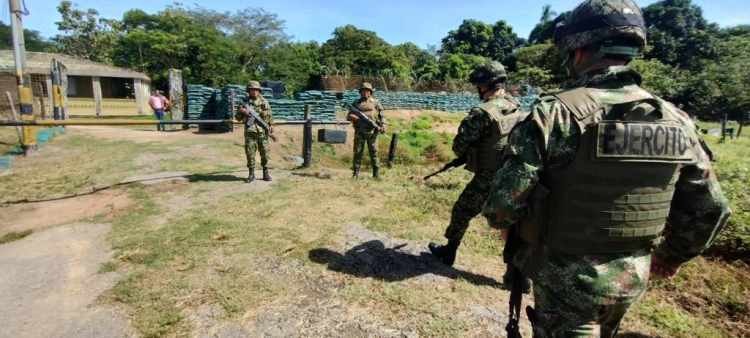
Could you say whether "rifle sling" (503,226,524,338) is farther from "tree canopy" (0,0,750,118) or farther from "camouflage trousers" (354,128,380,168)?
"tree canopy" (0,0,750,118)

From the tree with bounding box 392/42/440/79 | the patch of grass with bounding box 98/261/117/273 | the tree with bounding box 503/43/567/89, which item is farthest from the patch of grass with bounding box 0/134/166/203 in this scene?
the tree with bounding box 503/43/567/89

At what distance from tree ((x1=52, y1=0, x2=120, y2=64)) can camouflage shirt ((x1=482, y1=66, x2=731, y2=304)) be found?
156 ft

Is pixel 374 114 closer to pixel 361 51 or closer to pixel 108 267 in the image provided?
pixel 108 267

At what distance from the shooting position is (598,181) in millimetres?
1455

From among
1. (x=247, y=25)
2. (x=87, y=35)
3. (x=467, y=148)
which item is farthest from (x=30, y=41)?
(x=467, y=148)

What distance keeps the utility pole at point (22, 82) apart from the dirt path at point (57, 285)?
5.42 m

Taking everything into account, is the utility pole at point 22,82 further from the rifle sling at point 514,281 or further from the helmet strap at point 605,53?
the helmet strap at point 605,53

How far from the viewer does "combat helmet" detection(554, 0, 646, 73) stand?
153cm

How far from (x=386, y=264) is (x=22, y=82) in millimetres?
9319

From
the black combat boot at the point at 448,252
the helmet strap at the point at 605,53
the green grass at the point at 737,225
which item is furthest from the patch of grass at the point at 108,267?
the green grass at the point at 737,225

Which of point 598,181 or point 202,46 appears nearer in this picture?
point 598,181

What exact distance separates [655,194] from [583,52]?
24.7 inches

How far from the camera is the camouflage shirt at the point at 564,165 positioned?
1496 millimetres

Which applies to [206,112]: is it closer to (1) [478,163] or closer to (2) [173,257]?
(2) [173,257]
